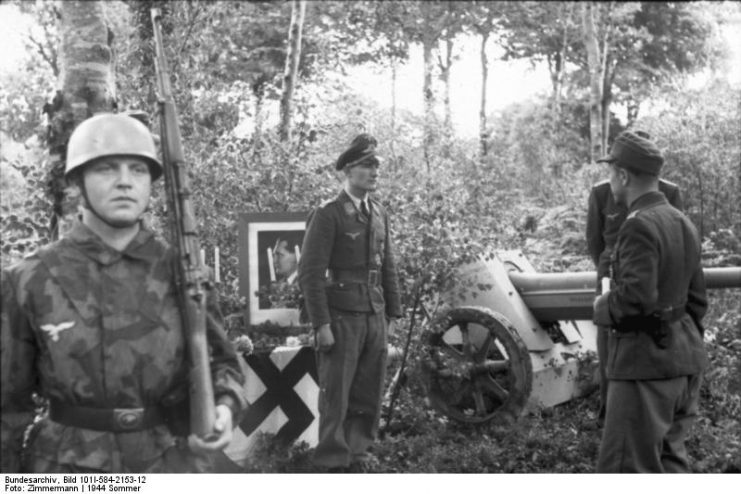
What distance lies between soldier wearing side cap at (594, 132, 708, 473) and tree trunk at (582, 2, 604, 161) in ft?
3.14

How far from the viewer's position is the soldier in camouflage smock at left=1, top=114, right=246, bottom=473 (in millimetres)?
2412

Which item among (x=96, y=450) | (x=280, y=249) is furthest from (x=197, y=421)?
(x=280, y=249)

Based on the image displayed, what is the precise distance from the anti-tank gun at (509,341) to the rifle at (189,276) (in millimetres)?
3212

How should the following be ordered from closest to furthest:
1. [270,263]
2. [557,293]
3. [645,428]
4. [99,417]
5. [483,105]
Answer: [99,417]
[645,428]
[270,263]
[483,105]
[557,293]

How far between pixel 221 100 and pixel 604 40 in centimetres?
184

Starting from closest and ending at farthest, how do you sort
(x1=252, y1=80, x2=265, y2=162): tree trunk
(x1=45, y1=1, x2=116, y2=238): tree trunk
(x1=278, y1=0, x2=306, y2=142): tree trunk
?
1. (x1=45, y1=1, x2=116, y2=238): tree trunk
2. (x1=278, y1=0, x2=306, y2=142): tree trunk
3. (x1=252, y1=80, x2=265, y2=162): tree trunk

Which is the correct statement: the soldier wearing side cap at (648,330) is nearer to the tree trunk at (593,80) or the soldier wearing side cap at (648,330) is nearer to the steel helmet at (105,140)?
the tree trunk at (593,80)

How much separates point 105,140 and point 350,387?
2.48m

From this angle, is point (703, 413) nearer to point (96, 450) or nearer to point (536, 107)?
point (536, 107)

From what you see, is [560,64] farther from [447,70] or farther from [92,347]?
[92,347]

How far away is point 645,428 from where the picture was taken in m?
3.66

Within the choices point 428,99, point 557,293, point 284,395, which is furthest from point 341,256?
point 557,293

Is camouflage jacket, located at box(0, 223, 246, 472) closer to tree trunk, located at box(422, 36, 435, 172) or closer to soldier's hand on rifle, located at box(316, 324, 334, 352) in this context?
soldier's hand on rifle, located at box(316, 324, 334, 352)

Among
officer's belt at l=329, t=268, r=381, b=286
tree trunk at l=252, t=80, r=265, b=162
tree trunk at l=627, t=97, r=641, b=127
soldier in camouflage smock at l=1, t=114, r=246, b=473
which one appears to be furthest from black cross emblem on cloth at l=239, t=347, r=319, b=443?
soldier in camouflage smock at l=1, t=114, r=246, b=473
